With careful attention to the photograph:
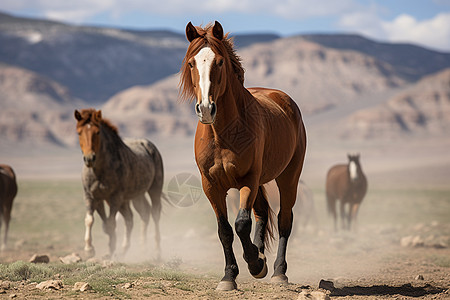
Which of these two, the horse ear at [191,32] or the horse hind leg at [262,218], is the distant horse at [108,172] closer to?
the horse hind leg at [262,218]

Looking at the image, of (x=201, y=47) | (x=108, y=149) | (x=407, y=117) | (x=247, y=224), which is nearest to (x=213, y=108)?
(x=201, y=47)

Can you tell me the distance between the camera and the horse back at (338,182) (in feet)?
64.1

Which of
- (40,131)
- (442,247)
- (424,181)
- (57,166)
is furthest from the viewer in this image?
(40,131)

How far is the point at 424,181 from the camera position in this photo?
69.3 metres

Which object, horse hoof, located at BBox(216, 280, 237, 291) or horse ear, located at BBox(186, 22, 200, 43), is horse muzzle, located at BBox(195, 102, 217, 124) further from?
horse hoof, located at BBox(216, 280, 237, 291)

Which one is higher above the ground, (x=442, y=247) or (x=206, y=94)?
(x=206, y=94)

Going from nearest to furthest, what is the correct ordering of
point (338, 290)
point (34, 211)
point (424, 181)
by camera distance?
point (338, 290)
point (34, 211)
point (424, 181)

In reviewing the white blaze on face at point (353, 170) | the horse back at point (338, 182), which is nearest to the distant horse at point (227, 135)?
the white blaze on face at point (353, 170)

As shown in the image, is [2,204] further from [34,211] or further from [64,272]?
[34,211]

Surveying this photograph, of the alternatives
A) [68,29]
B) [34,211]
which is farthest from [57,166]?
[68,29]

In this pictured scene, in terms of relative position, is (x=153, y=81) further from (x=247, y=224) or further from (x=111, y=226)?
(x=247, y=224)

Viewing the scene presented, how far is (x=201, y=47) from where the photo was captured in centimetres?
641

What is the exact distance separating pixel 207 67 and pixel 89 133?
16.6 ft

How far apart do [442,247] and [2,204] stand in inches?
439
